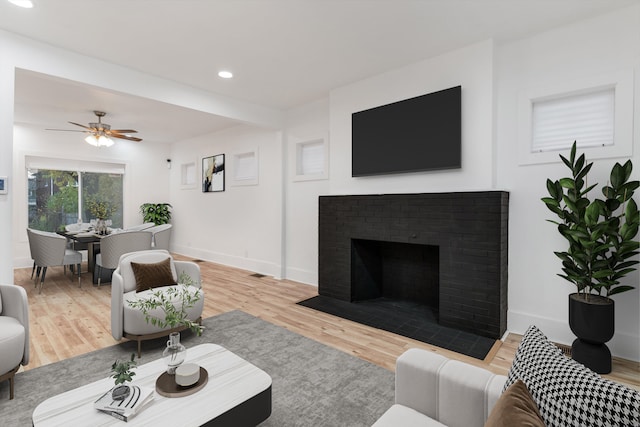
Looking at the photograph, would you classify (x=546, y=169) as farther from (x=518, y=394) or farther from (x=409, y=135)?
(x=518, y=394)

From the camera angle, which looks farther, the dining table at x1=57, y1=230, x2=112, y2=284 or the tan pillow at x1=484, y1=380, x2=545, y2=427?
the dining table at x1=57, y1=230, x2=112, y2=284

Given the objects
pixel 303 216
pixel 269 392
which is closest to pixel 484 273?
pixel 269 392

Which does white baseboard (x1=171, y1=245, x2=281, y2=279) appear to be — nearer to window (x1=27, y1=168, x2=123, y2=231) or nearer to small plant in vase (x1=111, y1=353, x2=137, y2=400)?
window (x1=27, y1=168, x2=123, y2=231)

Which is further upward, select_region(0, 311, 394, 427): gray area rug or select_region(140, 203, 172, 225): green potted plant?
select_region(140, 203, 172, 225): green potted plant

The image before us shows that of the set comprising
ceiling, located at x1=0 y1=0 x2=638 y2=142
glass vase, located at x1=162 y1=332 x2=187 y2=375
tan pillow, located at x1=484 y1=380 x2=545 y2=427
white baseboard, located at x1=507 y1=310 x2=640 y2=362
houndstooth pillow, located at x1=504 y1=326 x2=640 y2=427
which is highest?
ceiling, located at x1=0 y1=0 x2=638 y2=142

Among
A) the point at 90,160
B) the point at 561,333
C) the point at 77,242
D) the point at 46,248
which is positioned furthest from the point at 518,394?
the point at 90,160

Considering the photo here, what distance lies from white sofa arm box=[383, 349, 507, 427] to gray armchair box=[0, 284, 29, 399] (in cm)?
246

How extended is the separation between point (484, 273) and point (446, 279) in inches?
14.9

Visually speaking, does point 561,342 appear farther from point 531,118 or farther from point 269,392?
point 269,392

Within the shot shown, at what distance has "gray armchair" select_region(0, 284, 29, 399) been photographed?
80.8 inches

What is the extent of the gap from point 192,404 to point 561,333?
10.5 feet

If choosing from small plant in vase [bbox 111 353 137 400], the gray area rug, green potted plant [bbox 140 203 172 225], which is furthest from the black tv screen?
green potted plant [bbox 140 203 172 225]

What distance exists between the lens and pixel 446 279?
3281mm

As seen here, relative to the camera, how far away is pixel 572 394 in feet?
2.78
